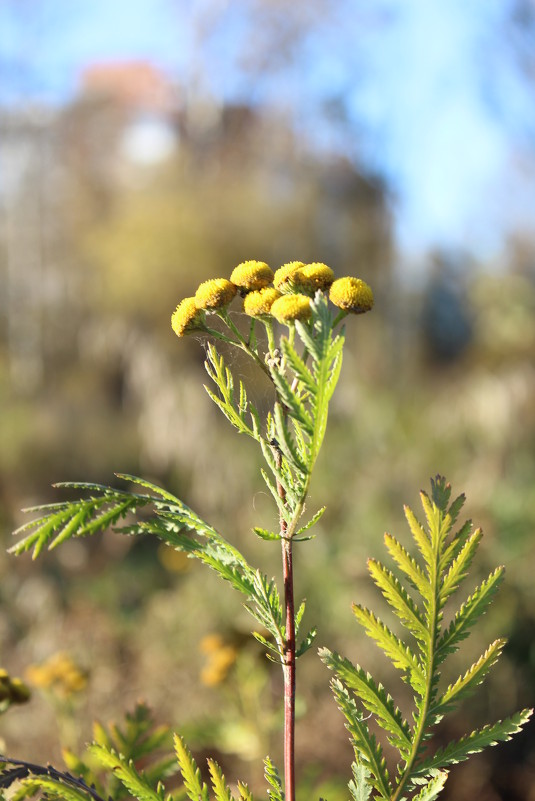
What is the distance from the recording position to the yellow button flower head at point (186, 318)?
2.04 ft

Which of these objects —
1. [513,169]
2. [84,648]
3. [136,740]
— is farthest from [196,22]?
[136,740]

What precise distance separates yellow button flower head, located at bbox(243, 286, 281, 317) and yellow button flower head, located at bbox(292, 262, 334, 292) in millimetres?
19

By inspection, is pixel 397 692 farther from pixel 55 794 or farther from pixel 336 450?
pixel 336 450

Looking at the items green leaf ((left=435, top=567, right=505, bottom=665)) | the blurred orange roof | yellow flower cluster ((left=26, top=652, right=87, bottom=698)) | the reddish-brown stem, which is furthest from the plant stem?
the blurred orange roof

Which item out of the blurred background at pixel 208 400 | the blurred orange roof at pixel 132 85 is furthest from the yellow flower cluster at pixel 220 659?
the blurred orange roof at pixel 132 85

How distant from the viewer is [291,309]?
0.53m

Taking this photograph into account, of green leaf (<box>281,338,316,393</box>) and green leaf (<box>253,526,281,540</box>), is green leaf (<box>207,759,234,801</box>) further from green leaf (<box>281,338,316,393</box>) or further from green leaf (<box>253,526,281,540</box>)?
green leaf (<box>281,338,316,393</box>)

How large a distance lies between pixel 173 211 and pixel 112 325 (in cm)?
186

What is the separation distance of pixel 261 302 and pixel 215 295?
0.05 meters

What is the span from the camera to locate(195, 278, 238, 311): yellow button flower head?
61 cm

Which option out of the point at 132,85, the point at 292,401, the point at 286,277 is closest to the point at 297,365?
the point at 292,401

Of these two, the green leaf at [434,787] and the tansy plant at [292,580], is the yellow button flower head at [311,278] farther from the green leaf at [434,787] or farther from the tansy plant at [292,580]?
the green leaf at [434,787]

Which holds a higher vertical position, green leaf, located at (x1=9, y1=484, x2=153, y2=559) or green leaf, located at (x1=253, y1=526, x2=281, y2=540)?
green leaf, located at (x1=9, y1=484, x2=153, y2=559)

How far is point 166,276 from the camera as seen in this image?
10422 millimetres
